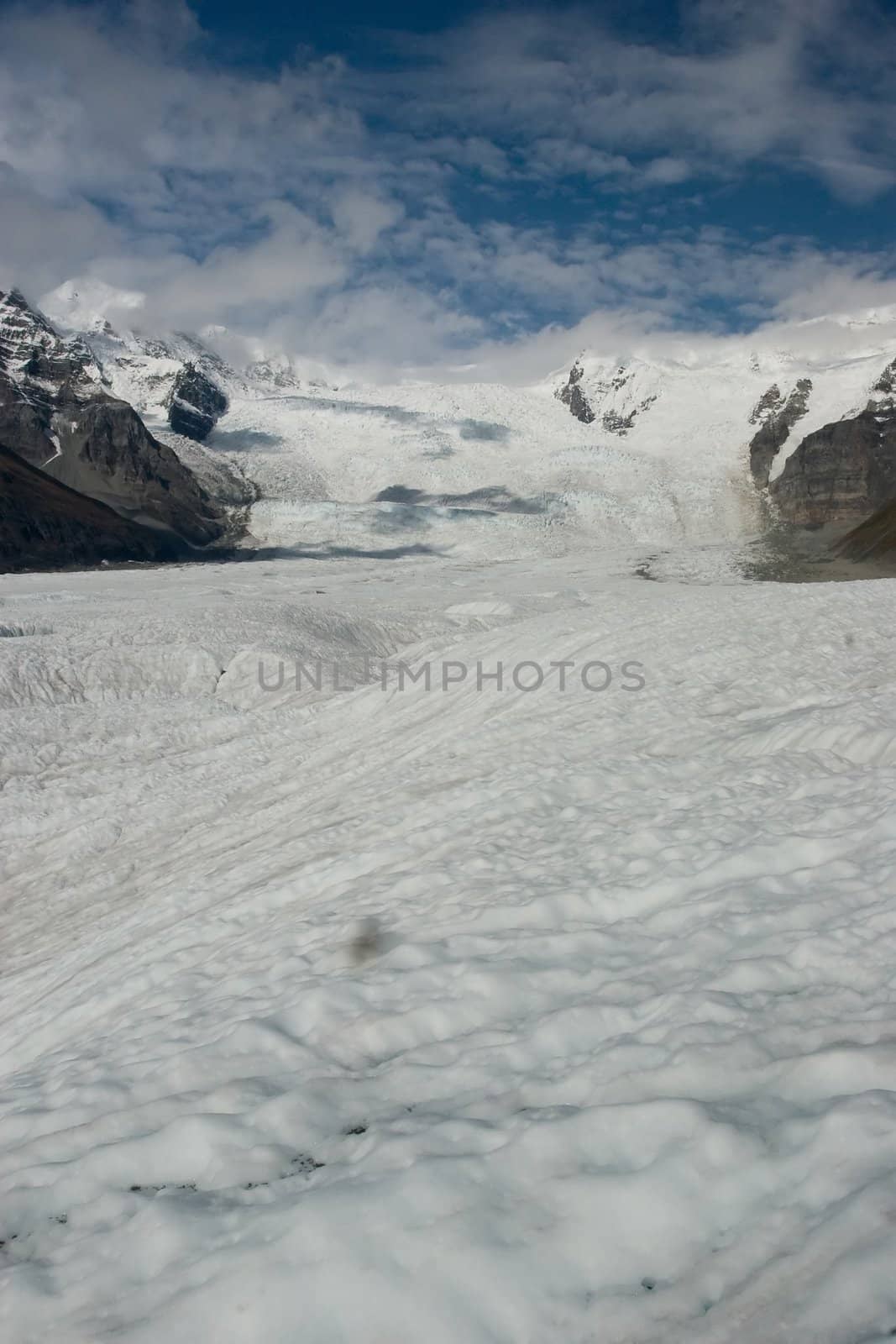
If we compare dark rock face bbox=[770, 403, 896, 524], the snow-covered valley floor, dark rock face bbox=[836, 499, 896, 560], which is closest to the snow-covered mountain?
dark rock face bbox=[770, 403, 896, 524]

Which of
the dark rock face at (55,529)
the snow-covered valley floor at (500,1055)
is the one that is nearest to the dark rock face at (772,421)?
the dark rock face at (55,529)

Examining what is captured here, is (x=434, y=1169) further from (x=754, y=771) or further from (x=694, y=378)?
(x=694, y=378)

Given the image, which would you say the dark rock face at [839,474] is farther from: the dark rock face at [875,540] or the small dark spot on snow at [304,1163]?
the small dark spot on snow at [304,1163]

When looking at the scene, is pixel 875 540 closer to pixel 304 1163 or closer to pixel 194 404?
pixel 304 1163

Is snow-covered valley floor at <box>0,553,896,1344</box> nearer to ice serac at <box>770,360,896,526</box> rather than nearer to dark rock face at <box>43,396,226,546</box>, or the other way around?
dark rock face at <box>43,396,226,546</box>

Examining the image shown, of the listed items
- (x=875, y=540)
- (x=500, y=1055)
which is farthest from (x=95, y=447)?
(x=500, y=1055)

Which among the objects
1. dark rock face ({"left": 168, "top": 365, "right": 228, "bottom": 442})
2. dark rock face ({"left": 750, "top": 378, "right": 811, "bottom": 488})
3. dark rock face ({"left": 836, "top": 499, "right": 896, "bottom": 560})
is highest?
dark rock face ({"left": 168, "top": 365, "right": 228, "bottom": 442})
